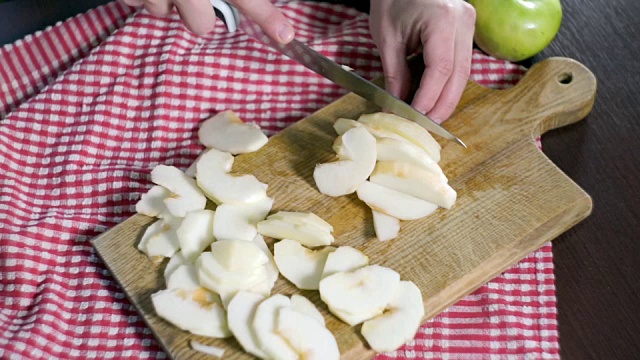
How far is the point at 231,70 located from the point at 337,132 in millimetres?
301

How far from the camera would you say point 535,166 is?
1.26 m

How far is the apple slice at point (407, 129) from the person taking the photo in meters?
1.25

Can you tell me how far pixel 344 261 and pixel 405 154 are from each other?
213mm

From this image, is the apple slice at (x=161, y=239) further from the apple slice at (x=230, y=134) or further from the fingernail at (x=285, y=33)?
the fingernail at (x=285, y=33)

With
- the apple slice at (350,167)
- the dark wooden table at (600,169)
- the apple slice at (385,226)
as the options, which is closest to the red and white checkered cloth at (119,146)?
the dark wooden table at (600,169)

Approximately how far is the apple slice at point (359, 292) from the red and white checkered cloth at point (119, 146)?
0.10 m

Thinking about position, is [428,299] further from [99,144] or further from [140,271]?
[99,144]

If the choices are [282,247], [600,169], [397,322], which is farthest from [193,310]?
[600,169]

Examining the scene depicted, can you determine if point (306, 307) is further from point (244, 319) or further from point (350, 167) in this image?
point (350, 167)

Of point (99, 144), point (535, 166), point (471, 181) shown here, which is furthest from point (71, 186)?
point (535, 166)

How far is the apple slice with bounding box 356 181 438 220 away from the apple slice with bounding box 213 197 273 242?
0.16 metres

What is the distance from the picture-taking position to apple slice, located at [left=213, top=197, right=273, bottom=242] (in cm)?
115

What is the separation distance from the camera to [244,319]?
1035 millimetres

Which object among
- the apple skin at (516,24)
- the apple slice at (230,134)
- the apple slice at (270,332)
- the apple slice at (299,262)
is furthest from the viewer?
the apple skin at (516,24)
